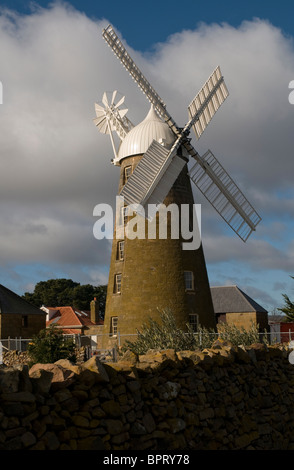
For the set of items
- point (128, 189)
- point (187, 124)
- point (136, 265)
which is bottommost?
point (136, 265)

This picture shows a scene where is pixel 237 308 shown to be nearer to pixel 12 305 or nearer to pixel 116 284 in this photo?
pixel 12 305

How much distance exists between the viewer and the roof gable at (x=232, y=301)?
48.8 meters

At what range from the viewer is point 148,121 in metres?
25.2

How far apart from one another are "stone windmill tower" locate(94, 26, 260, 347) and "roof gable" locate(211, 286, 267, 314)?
24447 millimetres

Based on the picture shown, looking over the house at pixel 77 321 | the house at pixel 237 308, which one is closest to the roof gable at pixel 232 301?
the house at pixel 237 308

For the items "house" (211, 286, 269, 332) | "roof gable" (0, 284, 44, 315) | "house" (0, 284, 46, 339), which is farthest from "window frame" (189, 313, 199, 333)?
"house" (211, 286, 269, 332)

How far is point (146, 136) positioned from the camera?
24672mm

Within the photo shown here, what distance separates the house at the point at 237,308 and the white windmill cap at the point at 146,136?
88.9ft

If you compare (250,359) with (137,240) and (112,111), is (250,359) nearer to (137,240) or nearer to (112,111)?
(137,240)

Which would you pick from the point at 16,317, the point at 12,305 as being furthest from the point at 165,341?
the point at 12,305

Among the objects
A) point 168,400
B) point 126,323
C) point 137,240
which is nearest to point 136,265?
point 137,240

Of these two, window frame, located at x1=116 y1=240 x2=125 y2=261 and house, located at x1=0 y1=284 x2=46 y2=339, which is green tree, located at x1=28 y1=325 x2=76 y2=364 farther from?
house, located at x1=0 y1=284 x2=46 y2=339

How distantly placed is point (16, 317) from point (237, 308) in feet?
67.5
